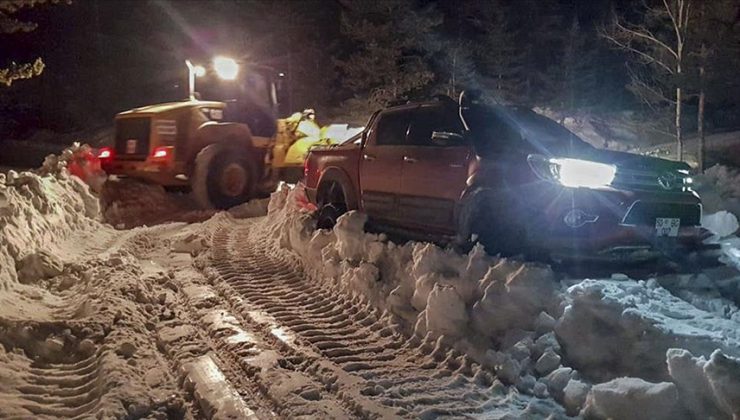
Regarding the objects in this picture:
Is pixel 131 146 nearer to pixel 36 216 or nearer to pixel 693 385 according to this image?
pixel 36 216

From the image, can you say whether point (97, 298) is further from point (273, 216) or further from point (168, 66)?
point (168, 66)

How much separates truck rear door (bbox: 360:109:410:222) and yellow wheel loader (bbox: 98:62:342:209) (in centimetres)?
576

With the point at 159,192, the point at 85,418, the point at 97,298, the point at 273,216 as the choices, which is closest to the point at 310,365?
the point at 85,418

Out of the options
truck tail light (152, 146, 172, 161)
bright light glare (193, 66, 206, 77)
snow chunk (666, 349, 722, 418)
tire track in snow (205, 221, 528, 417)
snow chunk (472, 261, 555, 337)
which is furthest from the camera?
bright light glare (193, 66, 206, 77)

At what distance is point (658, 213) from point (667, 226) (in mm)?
187

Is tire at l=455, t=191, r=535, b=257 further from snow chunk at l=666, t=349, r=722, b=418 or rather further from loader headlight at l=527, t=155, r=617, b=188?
snow chunk at l=666, t=349, r=722, b=418

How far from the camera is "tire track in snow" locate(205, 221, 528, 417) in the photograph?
4.89 meters

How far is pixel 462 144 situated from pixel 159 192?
28.5 feet

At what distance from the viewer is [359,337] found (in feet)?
20.9

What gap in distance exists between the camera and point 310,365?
5.59 metres

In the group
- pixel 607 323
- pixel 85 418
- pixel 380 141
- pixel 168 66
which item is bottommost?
pixel 85 418

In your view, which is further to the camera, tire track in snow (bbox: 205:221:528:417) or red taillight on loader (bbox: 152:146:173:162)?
red taillight on loader (bbox: 152:146:173:162)

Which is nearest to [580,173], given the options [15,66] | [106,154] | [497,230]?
[497,230]

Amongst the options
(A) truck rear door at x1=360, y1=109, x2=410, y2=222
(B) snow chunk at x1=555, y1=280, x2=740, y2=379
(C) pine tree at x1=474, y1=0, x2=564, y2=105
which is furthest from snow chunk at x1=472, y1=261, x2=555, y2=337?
(C) pine tree at x1=474, y1=0, x2=564, y2=105
